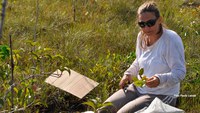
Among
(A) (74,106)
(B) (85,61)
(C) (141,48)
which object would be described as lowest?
(A) (74,106)

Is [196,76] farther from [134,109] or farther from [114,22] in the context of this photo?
[114,22]

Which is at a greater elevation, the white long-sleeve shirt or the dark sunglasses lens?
the dark sunglasses lens

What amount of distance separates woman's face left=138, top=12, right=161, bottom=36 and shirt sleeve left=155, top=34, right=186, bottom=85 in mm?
117

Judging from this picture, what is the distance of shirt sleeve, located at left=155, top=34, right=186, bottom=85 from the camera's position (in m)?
2.74

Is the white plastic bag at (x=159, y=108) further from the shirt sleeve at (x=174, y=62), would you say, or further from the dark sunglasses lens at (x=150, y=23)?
the dark sunglasses lens at (x=150, y=23)

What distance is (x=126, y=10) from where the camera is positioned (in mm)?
5707

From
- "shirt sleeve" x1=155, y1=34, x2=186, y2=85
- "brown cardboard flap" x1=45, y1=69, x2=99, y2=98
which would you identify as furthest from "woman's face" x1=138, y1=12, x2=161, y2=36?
"brown cardboard flap" x1=45, y1=69, x2=99, y2=98

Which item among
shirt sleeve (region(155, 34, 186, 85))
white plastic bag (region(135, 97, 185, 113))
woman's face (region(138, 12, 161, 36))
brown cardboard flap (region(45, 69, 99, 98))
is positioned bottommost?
brown cardboard flap (region(45, 69, 99, 98))

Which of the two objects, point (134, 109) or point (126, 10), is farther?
point (126, 10)

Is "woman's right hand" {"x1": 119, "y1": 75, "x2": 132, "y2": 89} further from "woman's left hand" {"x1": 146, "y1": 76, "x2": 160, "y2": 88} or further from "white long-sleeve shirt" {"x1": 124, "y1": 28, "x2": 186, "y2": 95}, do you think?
"woman's left hand" {"x1": 146, "y1": 76, "x2": 160, "y2": 88}

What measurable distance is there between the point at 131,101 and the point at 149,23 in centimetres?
52

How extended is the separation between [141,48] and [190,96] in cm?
59

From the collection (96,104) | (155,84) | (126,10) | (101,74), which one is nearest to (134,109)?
(155,84)

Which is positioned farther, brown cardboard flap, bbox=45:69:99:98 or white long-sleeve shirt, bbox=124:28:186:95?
brown cardboard flap, bbox=45:69:99:98
